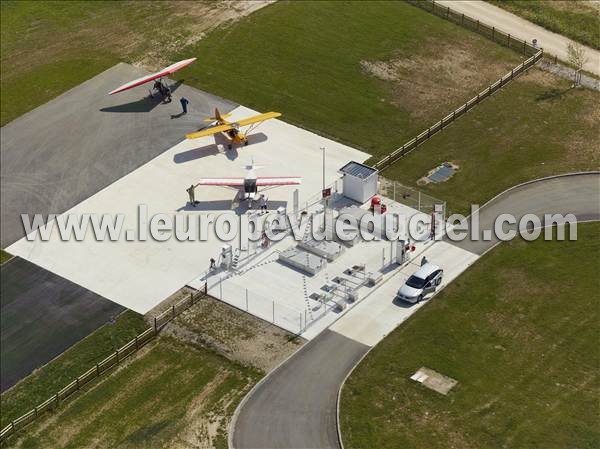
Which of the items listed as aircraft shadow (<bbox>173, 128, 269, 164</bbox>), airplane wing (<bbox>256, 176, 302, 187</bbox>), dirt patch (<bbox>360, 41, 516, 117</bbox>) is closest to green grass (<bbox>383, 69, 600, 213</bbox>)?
dirt patch (<bbox>360, 41, 516, 117</bbox>)

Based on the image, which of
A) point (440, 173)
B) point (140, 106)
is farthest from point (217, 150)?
point (440, 173)

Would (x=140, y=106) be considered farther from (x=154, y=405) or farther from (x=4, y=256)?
(x=154, y=405)

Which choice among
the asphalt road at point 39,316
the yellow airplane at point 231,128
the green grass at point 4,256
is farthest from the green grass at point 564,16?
the green grass at point 4,256

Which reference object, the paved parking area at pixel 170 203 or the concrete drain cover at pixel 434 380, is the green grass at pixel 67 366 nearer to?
the paved parking area at pixel 170 203

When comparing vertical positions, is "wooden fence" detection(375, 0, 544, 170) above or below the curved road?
above

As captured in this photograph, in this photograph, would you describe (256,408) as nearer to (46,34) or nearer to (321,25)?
(321,25)

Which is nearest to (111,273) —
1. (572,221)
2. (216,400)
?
(216,400)

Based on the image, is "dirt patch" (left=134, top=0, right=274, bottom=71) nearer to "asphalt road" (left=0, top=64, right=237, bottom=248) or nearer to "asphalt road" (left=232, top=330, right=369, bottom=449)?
"asphalt road" (left=0, top=64, right=237, bottom=248)
